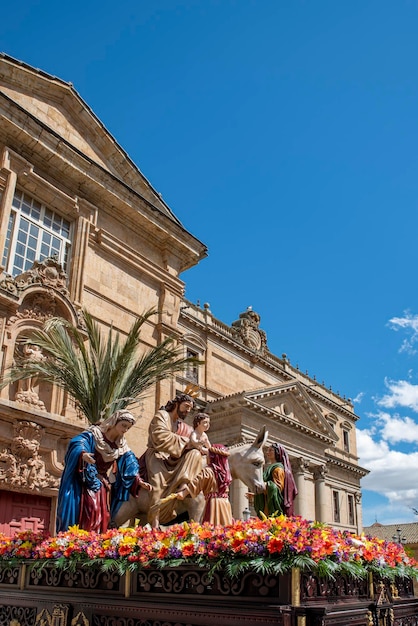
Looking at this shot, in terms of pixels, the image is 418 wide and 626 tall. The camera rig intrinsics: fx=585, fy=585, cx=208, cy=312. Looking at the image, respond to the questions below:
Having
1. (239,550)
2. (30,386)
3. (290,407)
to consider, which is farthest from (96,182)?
(290,407)

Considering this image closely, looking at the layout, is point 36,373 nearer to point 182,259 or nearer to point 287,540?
point 182,259

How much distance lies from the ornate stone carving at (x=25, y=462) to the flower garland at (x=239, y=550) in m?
8.68

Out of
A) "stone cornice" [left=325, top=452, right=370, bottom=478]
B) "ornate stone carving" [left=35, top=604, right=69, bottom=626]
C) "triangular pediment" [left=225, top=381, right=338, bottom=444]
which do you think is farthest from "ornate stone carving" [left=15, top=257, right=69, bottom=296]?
"stone cornice" [left=325, top=452, right=370, bottom=478]

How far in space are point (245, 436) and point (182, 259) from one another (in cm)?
1180

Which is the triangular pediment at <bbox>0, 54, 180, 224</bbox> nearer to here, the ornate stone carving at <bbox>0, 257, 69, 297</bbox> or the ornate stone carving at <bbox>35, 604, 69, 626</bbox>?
the ornate stone carving at <bbox>0, 257, 69, 297</bbox>

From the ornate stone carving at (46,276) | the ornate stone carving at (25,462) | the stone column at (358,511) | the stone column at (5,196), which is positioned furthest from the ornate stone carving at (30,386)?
the stone column at (358,511)

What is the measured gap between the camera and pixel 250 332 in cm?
3875

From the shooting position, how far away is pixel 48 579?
503 centimetres

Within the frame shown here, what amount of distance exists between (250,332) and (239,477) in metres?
30.1

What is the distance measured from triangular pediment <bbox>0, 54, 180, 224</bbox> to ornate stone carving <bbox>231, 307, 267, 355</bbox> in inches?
705

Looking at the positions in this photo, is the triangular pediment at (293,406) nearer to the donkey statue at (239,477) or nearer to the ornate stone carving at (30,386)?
the ornate stone carving at (30,386)

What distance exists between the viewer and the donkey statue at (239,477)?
7.21 meters

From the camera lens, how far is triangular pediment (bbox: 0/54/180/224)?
55.8 ft

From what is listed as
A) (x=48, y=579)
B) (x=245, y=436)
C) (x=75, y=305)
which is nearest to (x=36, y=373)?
(x=75, y=305)
